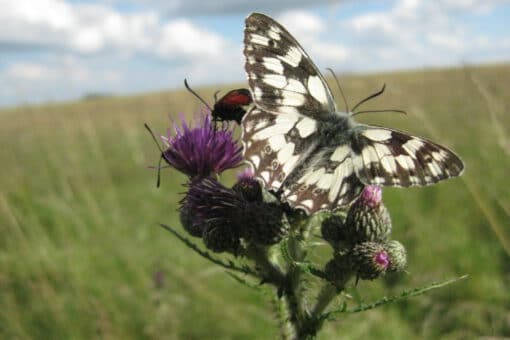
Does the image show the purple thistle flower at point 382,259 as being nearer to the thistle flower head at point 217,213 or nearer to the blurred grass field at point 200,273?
the thistle flower head at point 217,213

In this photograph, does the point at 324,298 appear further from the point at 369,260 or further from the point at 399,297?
the point at 399,297

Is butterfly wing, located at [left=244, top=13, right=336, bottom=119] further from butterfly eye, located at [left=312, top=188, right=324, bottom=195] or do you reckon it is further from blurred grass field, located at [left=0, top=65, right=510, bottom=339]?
blurred grass field, located at [left=0, top=65, right=510, bottom=339]

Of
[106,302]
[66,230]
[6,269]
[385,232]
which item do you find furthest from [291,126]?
[66,230]

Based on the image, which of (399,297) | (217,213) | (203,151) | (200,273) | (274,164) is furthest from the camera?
(200,273)

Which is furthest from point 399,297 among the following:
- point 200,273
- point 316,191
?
point 200,273

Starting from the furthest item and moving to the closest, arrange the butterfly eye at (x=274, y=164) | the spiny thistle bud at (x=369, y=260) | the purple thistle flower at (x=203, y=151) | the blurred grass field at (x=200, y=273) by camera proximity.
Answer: the blurred grass field at (x=200, y=273) < the purple thistle flower at (x=203, y=151) < the butterfly eye at (x=274, y=164) < the spiny thistle bud at (x=369, y=260)

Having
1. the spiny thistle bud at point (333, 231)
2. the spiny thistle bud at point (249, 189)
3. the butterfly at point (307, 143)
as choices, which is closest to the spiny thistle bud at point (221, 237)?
the spiny thistle bud at point (249, 189)
